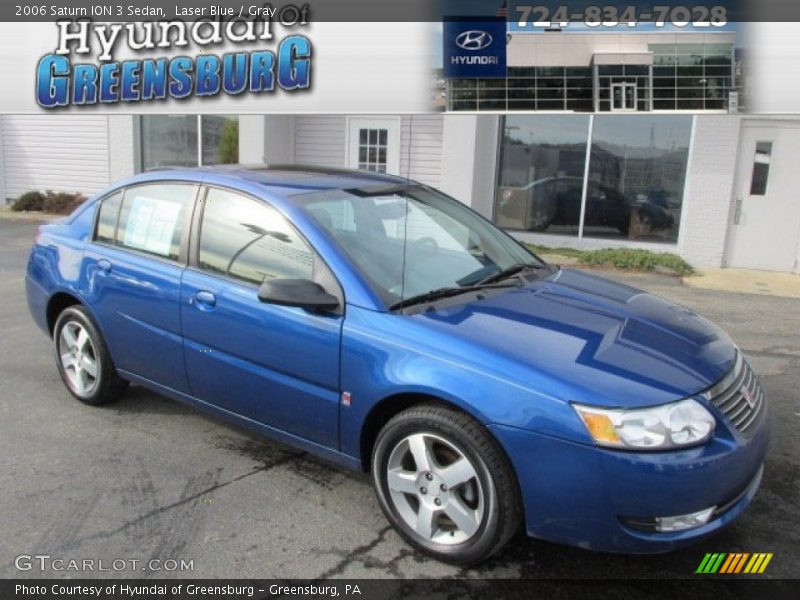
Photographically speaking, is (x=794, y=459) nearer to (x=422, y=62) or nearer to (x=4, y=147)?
(x=422, y=62)

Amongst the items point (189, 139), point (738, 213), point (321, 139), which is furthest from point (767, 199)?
point (189, 139)

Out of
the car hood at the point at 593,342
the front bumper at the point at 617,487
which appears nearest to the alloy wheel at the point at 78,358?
the car hood at the point at 593,342

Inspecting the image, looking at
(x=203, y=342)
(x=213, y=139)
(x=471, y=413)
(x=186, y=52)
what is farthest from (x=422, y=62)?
(x=213, y=139)

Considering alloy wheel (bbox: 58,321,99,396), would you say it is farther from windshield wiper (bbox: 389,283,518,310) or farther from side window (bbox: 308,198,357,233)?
windshield wiper (bbox: 389,283,518,310)

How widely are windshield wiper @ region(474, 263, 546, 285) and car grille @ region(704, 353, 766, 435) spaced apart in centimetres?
117

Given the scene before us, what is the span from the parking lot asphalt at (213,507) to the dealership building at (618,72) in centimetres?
680

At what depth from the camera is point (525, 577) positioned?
2754 mm

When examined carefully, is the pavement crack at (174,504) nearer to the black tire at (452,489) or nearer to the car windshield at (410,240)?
the black tire at (452,489)

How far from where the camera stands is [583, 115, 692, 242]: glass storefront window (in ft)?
35.6

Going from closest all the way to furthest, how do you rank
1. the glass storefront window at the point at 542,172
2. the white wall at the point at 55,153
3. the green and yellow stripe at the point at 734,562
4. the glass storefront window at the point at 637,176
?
the green and yellow stripe at the point at 734,562 < the glass storefront window at the point at 637,176 < the glass storefront window at the point at 542,172 < the white wall at the point at 55,153

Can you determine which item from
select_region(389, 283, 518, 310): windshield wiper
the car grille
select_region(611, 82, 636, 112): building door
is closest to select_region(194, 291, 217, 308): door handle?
select_region(389, 283, 518, 310): windshield wiper

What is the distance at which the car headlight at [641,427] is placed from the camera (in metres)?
2.44

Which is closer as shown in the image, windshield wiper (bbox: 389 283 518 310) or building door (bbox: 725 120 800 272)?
windshield wiper (bbox: 389 283 518 310)

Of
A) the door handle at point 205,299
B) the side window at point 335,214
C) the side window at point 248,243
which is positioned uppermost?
the side window at point 335,214
